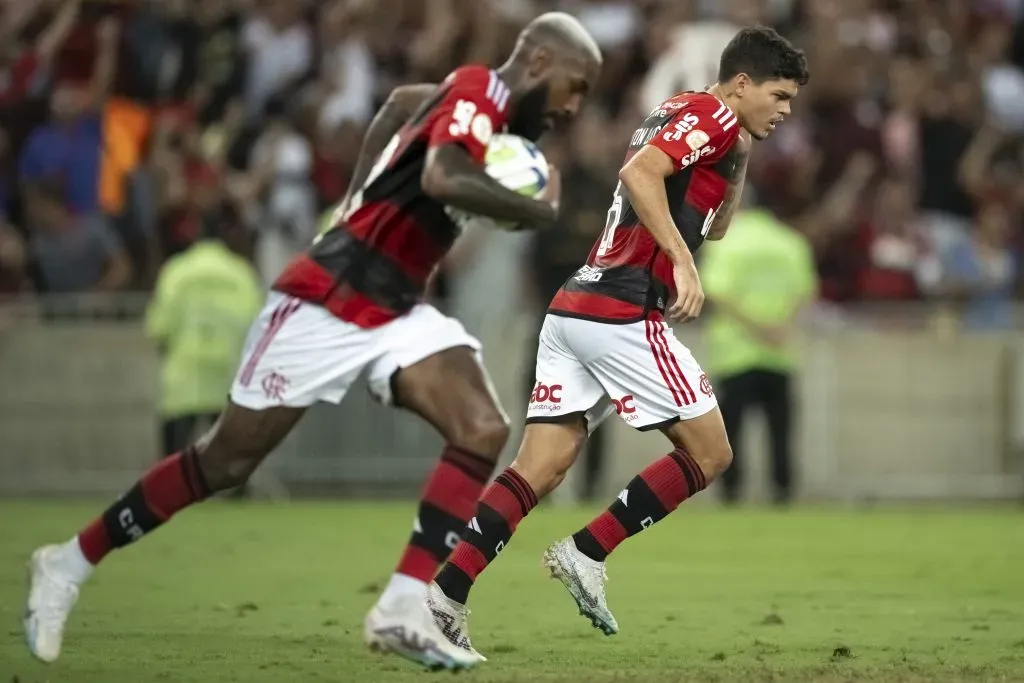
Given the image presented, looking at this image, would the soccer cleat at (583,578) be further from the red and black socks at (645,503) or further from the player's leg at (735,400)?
the player's leg at (735,400)

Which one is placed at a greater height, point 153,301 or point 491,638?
point 491,638

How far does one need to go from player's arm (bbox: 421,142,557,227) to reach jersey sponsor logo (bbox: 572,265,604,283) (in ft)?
2.94

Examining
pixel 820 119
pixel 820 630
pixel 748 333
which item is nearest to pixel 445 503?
pixel 820 630

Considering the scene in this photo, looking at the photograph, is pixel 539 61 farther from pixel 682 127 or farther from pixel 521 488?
pixel 521 488

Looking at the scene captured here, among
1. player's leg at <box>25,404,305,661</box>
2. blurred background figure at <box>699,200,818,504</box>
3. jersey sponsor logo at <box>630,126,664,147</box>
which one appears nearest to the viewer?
player's leg at <box>25,404,305,661</box>

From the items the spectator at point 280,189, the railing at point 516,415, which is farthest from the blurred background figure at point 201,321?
the railing at point 516,415

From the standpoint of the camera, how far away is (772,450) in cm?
1605

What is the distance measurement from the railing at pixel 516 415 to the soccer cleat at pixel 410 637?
399 inches

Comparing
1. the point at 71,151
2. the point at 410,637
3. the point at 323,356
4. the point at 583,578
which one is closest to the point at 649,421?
the point at 583,578

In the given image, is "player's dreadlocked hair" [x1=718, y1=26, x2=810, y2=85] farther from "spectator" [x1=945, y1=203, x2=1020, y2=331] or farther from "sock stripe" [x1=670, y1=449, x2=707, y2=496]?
"spectator" [x1=945, y1=203, x2=1020, y2=331]

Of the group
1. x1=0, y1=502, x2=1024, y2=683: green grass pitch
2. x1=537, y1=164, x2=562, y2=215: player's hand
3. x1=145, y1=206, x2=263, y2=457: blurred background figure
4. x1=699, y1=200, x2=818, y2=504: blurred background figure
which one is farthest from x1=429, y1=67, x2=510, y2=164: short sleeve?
x1=145, y1=206, x2=263, y2=457: blurred background figure

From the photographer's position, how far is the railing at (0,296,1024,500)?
16.7m

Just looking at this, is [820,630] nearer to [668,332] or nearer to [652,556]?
[668,332]

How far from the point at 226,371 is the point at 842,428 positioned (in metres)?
5.65
